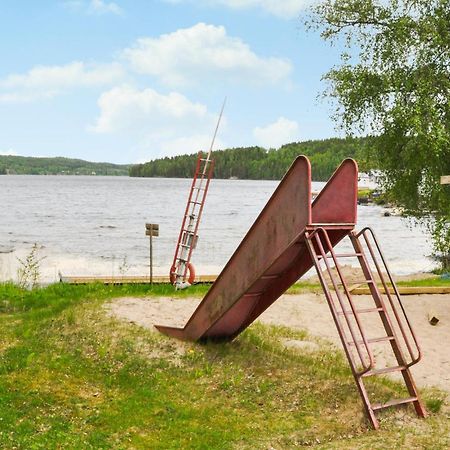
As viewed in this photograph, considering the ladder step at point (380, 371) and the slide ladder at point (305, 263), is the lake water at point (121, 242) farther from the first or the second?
the ladder step at point (380, 371)

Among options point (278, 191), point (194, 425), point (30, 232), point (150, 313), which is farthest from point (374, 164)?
point (30, 232)

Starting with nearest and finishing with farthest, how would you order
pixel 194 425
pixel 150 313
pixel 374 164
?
pixel 194 425 → pixel 150 313 → pixel 374 164

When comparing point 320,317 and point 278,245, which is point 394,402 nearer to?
point 278,245

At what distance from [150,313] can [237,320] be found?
2.97 metres

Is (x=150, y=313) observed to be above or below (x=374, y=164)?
below

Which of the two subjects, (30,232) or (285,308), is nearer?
(285,308)

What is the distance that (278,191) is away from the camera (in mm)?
7859

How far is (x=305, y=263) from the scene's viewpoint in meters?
8.30

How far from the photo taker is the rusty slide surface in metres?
7.46

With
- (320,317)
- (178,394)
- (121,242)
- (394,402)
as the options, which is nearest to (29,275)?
(320,317)

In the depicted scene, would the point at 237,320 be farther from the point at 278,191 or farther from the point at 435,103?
the point at 435,103

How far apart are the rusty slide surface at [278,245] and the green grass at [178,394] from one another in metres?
0.75

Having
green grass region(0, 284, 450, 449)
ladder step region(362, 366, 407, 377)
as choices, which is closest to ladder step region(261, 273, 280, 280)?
green grass region(0, 284, 450, 449)

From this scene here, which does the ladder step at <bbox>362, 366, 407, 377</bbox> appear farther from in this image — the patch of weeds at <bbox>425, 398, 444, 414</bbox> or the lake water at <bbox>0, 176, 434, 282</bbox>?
the lake water at <bbox>0, 176, 434, 282</bbox>
